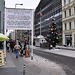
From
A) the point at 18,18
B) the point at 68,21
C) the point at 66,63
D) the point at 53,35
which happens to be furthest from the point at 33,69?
the point at 68,21

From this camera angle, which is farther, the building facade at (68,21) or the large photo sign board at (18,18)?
the building facade at (68,21)

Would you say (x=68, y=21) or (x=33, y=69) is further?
(x=68, y=21)

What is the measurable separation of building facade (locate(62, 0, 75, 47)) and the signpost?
93.0 ft

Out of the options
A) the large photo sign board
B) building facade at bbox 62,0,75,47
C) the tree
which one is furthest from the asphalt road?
building facade at bbox 62,0,75,47

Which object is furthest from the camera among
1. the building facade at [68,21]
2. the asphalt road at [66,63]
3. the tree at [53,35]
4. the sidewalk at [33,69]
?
the building facade at [68,21]

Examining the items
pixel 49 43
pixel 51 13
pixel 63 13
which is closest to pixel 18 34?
pixel 51 13

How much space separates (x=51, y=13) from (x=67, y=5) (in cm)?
1645

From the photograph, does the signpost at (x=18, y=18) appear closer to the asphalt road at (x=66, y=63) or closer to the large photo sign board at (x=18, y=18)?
the large photo sign board at (x=18, y=18)

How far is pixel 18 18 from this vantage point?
43.2 ft

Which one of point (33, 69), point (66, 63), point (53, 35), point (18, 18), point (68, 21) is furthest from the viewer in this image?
point (68, 21)

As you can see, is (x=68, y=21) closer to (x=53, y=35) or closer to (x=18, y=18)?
(x=53, y=35)

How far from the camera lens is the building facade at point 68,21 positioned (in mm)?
40125

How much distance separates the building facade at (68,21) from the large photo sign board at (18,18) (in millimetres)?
28360

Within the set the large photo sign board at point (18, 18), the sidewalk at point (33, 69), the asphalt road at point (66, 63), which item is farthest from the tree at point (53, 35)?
the sidewalk at point (33, 69)
